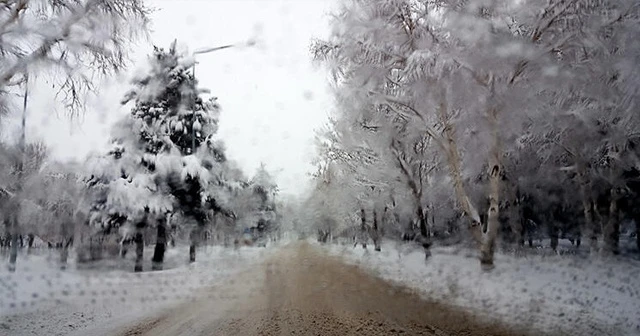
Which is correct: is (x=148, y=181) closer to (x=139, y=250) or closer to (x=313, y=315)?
(x=139, y=250)

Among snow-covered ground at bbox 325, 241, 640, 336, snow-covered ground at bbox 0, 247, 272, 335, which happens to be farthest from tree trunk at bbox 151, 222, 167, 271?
snow-covered ground at bbox 325, 241, 640, 336

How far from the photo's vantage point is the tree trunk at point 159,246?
2567 cm

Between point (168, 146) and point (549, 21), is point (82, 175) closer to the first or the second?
point (168, 146)

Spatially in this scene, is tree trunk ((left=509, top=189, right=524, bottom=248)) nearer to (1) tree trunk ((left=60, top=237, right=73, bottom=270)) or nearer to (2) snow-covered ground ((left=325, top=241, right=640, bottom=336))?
(2) snow-covered ground ((left=325, top=241, right=640, bottom=336))

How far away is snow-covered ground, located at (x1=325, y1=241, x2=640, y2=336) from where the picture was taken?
10.3 m

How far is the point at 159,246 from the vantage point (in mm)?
26812

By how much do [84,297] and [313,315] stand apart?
24.6 feet

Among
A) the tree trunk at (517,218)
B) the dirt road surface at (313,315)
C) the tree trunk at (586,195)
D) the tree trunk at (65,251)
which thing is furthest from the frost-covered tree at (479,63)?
the tree trunk at (65,251)

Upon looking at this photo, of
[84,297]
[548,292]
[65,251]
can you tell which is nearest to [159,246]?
[65,251]

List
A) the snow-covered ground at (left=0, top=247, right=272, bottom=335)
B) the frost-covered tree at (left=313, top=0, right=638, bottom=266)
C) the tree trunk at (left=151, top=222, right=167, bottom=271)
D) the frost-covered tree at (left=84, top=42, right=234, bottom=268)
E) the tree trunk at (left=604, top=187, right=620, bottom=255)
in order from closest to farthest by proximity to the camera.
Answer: the snow-covered ground at (left=0, top=247, right=272, bottom=335) → the frost-covered tree at (left=313, top=0, right=638, bottom=266) → the frost-covered tree at (left=84, top=42, right=234, bottom=268) → the tree trunk at (left=151, top=222, right=167, bottom=271) → the tree trunk at (left=604, top=187, right=620, bottom=255)

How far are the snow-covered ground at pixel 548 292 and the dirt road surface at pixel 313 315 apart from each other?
101cm

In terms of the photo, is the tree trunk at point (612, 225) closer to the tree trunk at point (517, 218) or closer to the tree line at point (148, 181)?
the tree trunk at point (517, 218)

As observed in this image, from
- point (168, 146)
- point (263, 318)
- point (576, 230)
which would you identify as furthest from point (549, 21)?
point (576, 230)

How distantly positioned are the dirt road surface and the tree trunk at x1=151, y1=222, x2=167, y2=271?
9906mm
